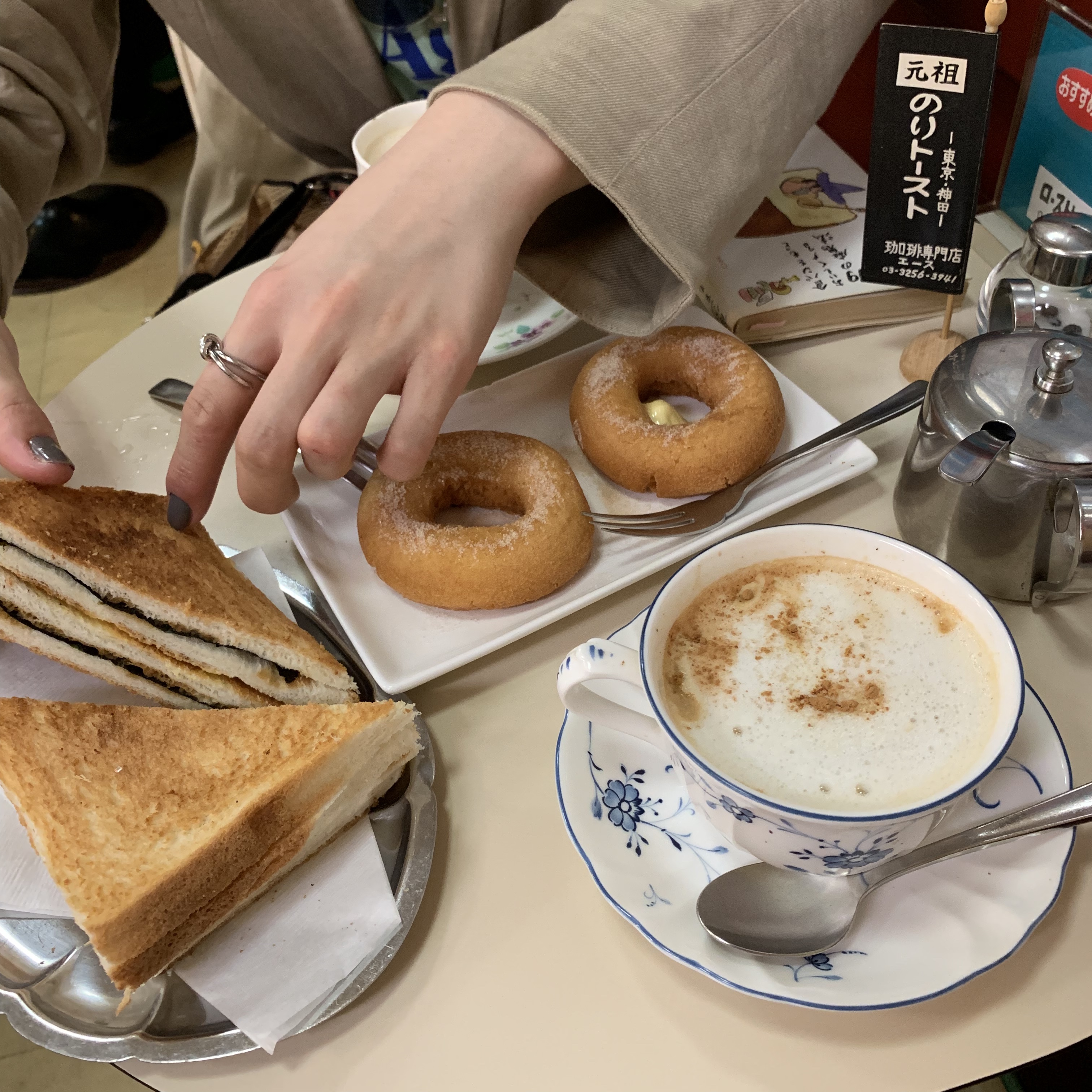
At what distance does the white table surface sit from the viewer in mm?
657

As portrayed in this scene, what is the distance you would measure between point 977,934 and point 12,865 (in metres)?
0.77

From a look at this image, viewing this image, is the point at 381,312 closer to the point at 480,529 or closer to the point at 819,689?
the point at 480,529

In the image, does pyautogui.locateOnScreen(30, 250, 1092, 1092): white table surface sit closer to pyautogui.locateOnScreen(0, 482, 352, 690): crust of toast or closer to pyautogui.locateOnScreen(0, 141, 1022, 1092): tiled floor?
pyautogui.locateOnScreen(0, 482, 352, 690): crust of toast

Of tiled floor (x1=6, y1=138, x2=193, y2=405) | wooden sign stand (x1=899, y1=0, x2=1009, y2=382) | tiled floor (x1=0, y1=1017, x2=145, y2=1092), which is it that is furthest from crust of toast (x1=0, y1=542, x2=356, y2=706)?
tiled floor (x1=6, y1=138, x2=193, y2=405)

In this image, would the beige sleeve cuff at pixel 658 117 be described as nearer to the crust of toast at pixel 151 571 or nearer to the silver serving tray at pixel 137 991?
the crust of toast at pixel 151 571

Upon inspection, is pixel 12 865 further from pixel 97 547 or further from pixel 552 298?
pixel 552 298

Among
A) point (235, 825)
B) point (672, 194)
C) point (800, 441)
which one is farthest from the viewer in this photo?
point (800, 441)

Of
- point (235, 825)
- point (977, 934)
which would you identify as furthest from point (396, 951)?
point (977, 934)

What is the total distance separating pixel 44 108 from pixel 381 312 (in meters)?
0.74

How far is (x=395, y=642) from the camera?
934 mm

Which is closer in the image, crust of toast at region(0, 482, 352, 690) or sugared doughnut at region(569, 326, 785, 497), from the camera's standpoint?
crust of toast at region(0, 482, 352, 690)

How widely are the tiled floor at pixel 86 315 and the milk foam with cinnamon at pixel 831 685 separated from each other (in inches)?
105


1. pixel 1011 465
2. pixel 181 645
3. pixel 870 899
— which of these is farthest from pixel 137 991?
pixel 1011 465

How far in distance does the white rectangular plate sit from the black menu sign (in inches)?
7.7
